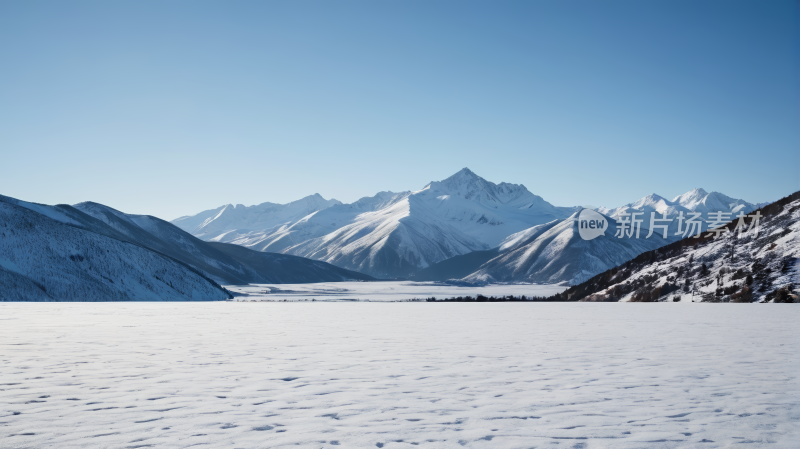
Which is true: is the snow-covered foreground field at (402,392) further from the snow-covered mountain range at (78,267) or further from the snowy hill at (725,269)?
the snow-covered mountain range at (78,267)

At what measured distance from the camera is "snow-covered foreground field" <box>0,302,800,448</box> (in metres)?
8.29

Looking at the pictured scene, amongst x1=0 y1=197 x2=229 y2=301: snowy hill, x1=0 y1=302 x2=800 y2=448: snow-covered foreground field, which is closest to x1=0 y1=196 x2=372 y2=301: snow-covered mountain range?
x1=0 y1=197 x2=229 y2=301: snowy hill

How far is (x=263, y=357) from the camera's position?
16656 mm

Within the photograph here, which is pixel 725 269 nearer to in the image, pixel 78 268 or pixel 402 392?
pixel 402 392

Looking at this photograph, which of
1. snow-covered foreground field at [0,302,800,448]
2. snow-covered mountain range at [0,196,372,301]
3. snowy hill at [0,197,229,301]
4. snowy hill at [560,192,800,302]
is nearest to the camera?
snow-covered foreground field at [0,302,800,448]

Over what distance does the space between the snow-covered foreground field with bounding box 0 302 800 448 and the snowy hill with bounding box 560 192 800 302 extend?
97.9 feet

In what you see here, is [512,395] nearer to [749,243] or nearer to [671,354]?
[671,354]

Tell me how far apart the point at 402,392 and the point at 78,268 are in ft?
316

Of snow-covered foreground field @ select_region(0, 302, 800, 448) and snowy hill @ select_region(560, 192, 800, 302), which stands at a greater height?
snowy hill @ select_region(560, 192, 800, 302)

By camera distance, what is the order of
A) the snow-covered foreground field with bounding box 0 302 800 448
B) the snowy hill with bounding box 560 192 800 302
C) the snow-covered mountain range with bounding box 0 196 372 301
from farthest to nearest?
1. the snow-covered mountain range with bounding box 0 196 372 301
2. the snowy hill with bounding box 560 192 800 302
3. the snow-covered foreground field with bounding box 0 302 800 448

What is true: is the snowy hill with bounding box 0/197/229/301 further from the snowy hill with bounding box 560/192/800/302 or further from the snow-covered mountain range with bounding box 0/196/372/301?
the snowy hill with bounding box 560/192/800/302

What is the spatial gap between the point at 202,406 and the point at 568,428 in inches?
255

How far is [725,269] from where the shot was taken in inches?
2089

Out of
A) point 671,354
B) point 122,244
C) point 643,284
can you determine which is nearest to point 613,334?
point 671,354
